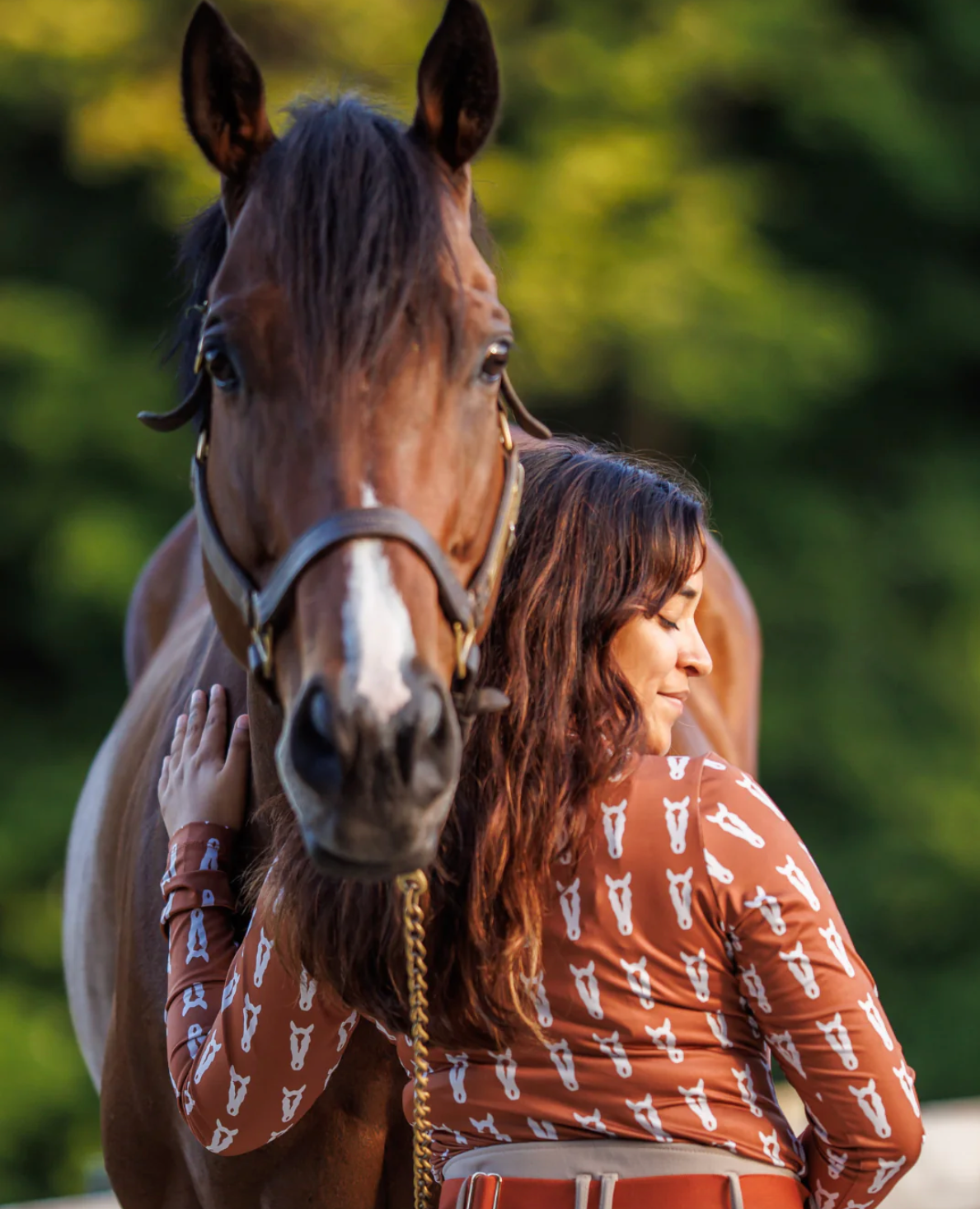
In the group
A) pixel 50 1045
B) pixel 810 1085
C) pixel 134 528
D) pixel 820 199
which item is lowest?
pixel 50 1045

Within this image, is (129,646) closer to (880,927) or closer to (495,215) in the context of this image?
(495,215)

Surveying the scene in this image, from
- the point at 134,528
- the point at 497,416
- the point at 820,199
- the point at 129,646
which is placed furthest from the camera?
the point at 820,199

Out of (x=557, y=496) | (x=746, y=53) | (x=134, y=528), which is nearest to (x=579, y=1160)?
(x=557, y=496)

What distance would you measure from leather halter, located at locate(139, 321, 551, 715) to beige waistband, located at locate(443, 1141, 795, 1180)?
38cm

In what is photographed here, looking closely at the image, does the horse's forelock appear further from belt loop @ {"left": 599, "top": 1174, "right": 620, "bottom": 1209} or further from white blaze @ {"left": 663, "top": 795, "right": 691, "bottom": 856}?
belt loop @ {"left": 599, "top": 1174, "right": 620, "bottom": 1209}

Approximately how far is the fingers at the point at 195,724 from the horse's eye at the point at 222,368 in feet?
1.81

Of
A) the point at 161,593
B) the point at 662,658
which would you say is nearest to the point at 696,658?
the point at 662,658

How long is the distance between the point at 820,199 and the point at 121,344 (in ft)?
9.35

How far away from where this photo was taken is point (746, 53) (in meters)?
5.13

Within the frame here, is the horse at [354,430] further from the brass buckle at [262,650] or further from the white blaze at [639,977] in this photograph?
the white blaze at [639,977]

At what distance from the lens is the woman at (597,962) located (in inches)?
45.3

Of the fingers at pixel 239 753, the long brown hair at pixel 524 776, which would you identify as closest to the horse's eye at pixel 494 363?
the long brown hair at pixel 524 776

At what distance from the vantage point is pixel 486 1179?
3.92 feet

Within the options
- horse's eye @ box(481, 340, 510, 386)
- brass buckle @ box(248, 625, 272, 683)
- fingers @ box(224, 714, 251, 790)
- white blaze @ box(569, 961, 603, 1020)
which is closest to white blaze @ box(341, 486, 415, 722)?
brass buckle @ box(248, 625, 272, 683)
